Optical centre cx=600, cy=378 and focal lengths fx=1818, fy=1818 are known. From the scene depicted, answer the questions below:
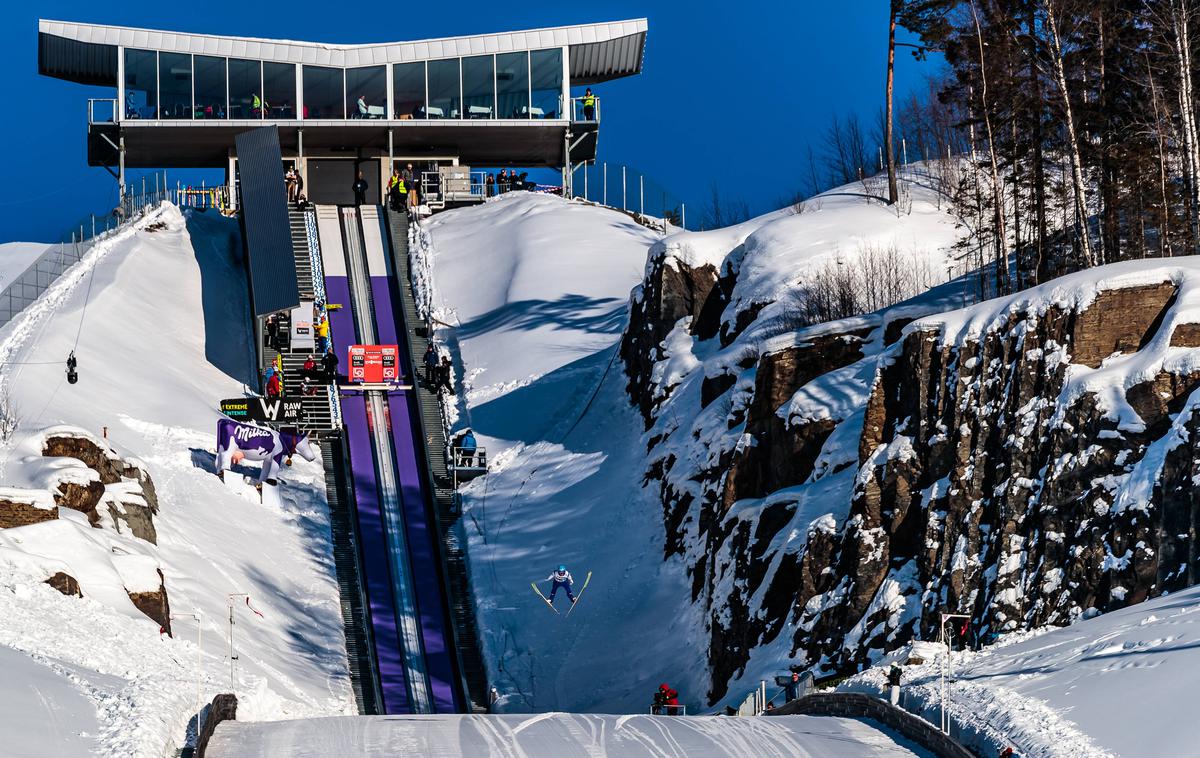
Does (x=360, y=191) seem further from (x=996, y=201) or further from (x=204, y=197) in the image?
(x=996, y=201)

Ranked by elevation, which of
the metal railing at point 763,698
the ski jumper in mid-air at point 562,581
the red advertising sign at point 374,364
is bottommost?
the ski jumper in mid-air at point 562,581

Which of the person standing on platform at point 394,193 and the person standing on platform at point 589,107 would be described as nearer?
the person standing on platform at point 394,193

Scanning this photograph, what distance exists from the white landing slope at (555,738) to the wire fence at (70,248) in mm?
25595

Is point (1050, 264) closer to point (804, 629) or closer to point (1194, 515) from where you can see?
point (804, 629)

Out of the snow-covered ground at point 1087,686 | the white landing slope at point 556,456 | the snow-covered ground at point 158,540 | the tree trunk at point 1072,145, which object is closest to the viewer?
the snow-covered ground at point 1087,686

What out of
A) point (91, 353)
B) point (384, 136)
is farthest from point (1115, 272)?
point (384, 136)

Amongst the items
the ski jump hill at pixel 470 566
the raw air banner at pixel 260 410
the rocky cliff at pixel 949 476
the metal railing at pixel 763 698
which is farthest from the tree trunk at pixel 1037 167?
the raw air banner at pixel 260 410

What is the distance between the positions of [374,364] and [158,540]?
11.2m

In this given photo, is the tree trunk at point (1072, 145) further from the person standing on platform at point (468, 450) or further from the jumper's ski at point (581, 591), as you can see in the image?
the person standing on platform at point (468, 450)

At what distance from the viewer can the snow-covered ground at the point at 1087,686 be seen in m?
16.0

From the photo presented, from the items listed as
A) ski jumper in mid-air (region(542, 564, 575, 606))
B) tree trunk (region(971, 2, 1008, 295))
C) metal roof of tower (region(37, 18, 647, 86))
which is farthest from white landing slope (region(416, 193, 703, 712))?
tree trunk (region(971, 2, 1008, 295))

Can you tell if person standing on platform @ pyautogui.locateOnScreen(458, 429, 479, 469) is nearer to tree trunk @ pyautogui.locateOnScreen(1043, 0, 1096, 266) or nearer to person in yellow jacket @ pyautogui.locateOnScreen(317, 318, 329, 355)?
person in yellow jacket @ pyautogui.locateOnScreen(317, 318, 329, 355)

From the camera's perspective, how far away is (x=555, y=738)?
1909cm

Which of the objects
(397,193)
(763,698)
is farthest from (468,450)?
(397,193)
